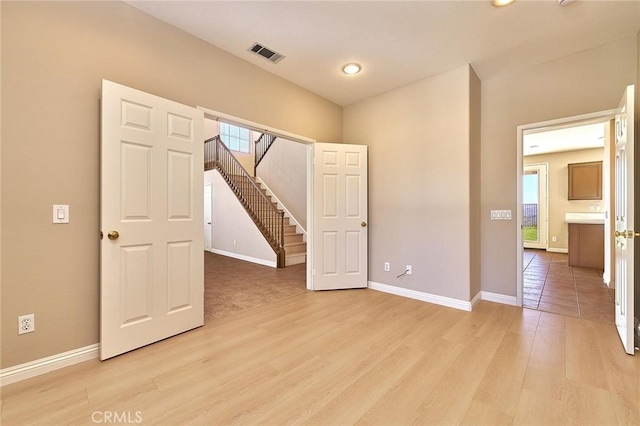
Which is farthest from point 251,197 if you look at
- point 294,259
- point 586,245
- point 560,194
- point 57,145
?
point 560,194

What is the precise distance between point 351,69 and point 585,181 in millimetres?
7161

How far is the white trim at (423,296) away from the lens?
3.13 m

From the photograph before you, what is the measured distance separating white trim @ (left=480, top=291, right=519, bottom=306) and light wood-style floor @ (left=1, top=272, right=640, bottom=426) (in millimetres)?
494

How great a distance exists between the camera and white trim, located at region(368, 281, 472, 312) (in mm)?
3133

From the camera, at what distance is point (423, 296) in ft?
11.3

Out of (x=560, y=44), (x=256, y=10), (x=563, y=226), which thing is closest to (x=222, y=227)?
(x=256, y=10)

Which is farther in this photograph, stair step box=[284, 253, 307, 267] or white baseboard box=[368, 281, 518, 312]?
stair step box=[284, 253, 307, 267]

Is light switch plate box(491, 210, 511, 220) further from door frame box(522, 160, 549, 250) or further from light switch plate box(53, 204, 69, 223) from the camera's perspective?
door frame box(522, 160, 549, 250)

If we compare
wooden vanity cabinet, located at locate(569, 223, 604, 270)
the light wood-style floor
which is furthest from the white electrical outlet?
wooden vanity cabinet, located at locate(569, 223, 604, 270)

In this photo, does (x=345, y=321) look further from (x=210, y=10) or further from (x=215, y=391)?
(x=210, y=10)

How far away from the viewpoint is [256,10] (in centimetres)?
229

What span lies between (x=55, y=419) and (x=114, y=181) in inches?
57.9

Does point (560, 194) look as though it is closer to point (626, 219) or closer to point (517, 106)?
point (517, 106)

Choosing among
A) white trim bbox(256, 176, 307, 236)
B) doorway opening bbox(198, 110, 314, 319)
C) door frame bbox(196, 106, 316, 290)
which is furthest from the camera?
white trim bbox(256, 176, 307, 236)
